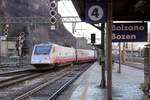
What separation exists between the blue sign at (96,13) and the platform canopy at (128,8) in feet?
1.21

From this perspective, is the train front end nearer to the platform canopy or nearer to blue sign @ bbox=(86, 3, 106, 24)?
the platform canopy

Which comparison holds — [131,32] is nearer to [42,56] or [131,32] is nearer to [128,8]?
[128,8]

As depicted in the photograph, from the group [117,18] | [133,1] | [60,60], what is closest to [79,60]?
[60,60]

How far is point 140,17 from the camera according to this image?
830cm

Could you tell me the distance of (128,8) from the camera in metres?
7.64

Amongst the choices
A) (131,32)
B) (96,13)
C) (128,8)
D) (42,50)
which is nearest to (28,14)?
(42,50)

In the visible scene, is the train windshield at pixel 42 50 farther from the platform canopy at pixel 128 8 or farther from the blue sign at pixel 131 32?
the blue sign at pixel 131 32

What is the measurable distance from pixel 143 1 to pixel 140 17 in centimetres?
199

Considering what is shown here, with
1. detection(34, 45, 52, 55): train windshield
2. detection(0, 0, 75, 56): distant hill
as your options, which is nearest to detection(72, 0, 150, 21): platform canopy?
detection(34, 45, 52, 55): train windshield

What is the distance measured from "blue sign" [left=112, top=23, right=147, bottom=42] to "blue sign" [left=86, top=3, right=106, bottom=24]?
966 mm

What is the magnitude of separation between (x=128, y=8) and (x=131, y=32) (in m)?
1.11

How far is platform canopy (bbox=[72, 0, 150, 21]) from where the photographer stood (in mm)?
6770

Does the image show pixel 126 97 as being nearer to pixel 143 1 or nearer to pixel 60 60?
pixel 143 1

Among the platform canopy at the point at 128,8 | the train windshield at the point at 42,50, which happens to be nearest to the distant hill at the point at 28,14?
the train windshield at the point at 42,50
